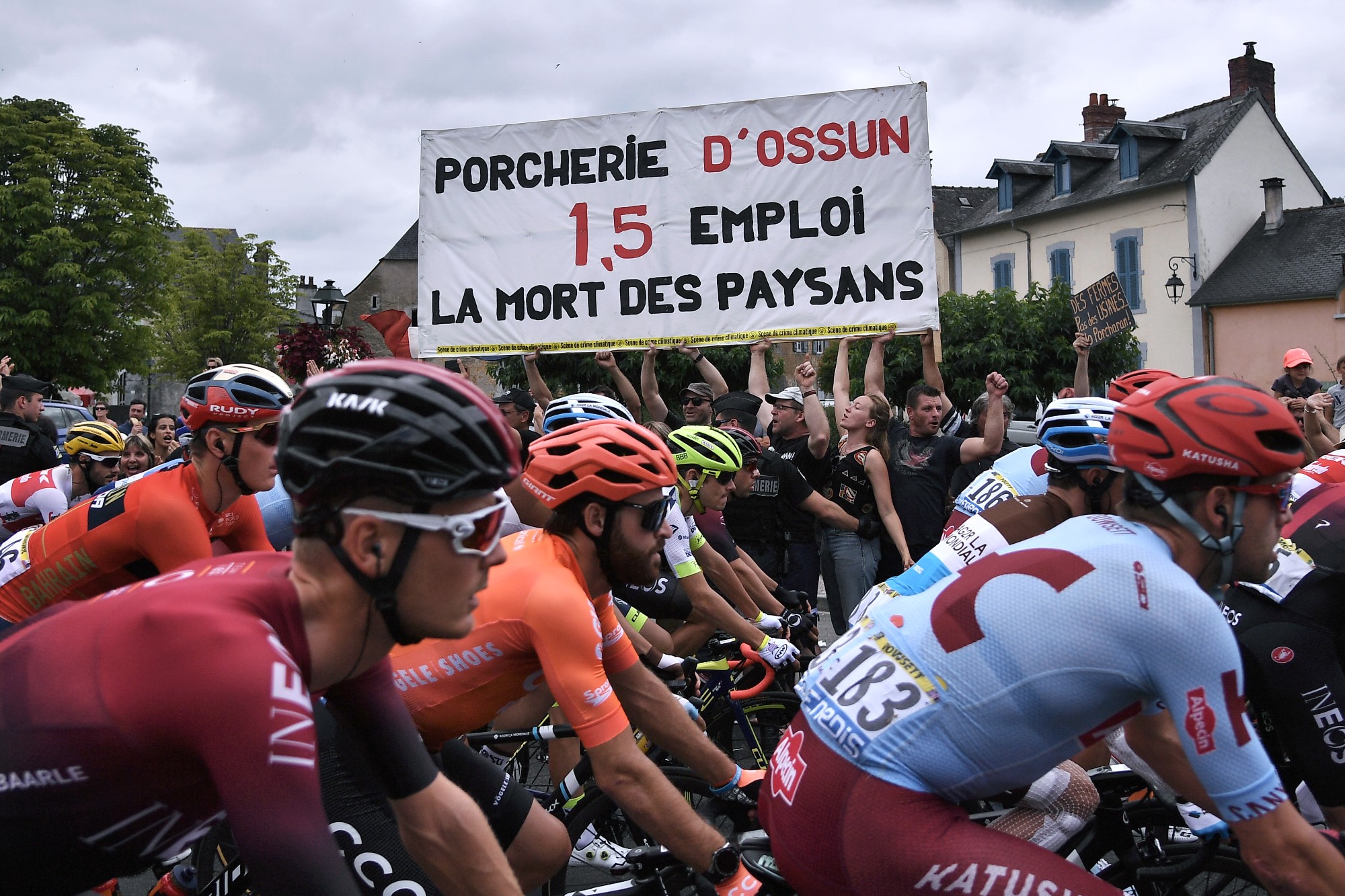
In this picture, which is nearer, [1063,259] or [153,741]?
[153,741]

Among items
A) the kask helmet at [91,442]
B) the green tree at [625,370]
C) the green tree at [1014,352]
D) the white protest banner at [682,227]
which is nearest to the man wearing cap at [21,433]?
the kask helmet at [91,442]

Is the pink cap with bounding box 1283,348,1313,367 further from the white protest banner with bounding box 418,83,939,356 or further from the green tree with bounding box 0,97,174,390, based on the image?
the green tree with bounding box 0,97,174,390

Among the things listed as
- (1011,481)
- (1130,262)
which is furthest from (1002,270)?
(1011,481)

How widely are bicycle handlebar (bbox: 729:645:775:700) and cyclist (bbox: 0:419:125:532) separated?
3.59 meters

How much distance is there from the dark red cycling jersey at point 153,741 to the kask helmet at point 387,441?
0.81 ft

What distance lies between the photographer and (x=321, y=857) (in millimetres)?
1747

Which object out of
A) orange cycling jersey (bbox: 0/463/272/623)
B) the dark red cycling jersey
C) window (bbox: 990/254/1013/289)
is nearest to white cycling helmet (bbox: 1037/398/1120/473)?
orange cycling jersey (bbox: 0/463/272/623)

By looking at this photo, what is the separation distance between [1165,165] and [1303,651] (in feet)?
131

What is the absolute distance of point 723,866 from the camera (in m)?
3.04

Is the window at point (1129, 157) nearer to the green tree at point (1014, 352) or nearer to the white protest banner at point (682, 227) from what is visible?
the green tree at point (1014, 352)

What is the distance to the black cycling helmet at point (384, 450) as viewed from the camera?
1.89 metres

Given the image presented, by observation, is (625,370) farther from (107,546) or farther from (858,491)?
(107,546)

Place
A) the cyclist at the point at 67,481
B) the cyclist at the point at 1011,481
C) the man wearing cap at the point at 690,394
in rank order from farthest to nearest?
the man wearing cap at the point at 690,394 < the cyclist at the point at 67,481 < the cyclist at the point at 1011,481

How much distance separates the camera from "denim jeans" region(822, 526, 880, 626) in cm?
862
